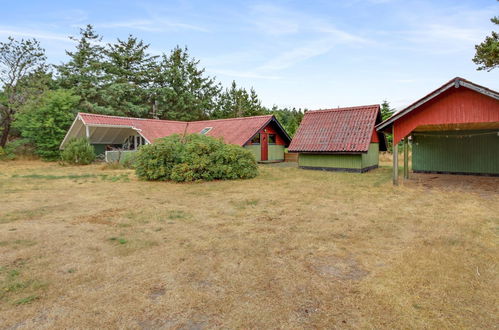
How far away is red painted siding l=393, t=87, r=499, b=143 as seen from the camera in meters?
8.95

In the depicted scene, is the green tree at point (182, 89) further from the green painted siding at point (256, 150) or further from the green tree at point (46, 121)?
the green painted siding at point (256, 150)

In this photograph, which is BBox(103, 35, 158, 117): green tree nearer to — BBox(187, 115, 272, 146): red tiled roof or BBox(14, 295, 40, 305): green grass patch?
BBox(187, 115, 272, 146): red tiled roof

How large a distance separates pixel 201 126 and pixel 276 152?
7.53 m

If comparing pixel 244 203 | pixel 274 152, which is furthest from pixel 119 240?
pixel 274 152

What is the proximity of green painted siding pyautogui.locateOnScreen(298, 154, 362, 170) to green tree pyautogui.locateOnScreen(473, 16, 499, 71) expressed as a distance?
7506mm

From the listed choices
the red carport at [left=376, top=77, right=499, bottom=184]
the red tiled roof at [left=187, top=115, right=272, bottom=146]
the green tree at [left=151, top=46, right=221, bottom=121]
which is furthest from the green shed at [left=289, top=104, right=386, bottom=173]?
the green tree at [left=151, top=46, right=221, bottom=121]

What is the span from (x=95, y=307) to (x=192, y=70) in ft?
124

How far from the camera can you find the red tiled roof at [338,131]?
1553cm

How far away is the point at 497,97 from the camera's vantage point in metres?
8.45

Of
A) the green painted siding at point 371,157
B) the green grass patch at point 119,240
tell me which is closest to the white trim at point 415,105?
the green painted siding at point 371,157

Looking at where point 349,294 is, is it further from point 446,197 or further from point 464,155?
point 464,155

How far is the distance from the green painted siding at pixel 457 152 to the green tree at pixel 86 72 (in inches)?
1088

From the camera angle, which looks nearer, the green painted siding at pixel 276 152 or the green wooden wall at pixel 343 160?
the green wooden wall at pixel 343 160

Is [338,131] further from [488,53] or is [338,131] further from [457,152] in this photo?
[488,53]
